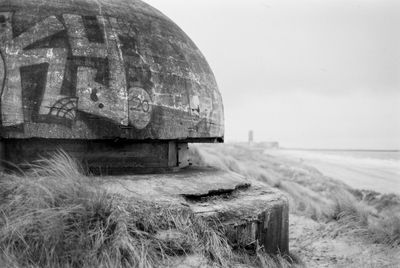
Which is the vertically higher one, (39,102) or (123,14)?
(123,14)

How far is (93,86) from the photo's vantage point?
453 cm

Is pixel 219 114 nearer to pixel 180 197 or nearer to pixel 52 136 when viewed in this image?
pixel 180 197

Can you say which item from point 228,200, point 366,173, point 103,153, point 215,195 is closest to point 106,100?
point 103,153

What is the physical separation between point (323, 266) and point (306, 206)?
4551mm

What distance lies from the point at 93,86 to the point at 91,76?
113 millimetres

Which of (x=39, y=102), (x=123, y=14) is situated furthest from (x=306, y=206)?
(x=39, y=102)

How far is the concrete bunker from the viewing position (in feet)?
14.4

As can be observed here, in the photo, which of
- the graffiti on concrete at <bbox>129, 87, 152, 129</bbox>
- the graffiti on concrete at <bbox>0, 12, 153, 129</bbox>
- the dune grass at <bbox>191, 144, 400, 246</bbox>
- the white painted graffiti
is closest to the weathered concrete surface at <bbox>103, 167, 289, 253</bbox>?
the graffiti on concrete at <bbox>129, 87, 152, 129</bbox>

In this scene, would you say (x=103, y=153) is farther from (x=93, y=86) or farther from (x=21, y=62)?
(x=21, y=62)

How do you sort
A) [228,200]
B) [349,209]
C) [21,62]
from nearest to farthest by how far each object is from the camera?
[21,62], [228,200], [349,209]

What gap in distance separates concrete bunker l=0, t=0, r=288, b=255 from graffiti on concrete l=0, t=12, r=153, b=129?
0.03 ft

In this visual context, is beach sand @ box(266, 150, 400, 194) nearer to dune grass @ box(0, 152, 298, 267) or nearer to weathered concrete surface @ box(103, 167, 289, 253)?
weathered concrete surface @ box(103, 167, 289, 253)

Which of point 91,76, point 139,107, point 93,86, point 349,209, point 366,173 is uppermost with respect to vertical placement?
point 91,76

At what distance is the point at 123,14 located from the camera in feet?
17.2
